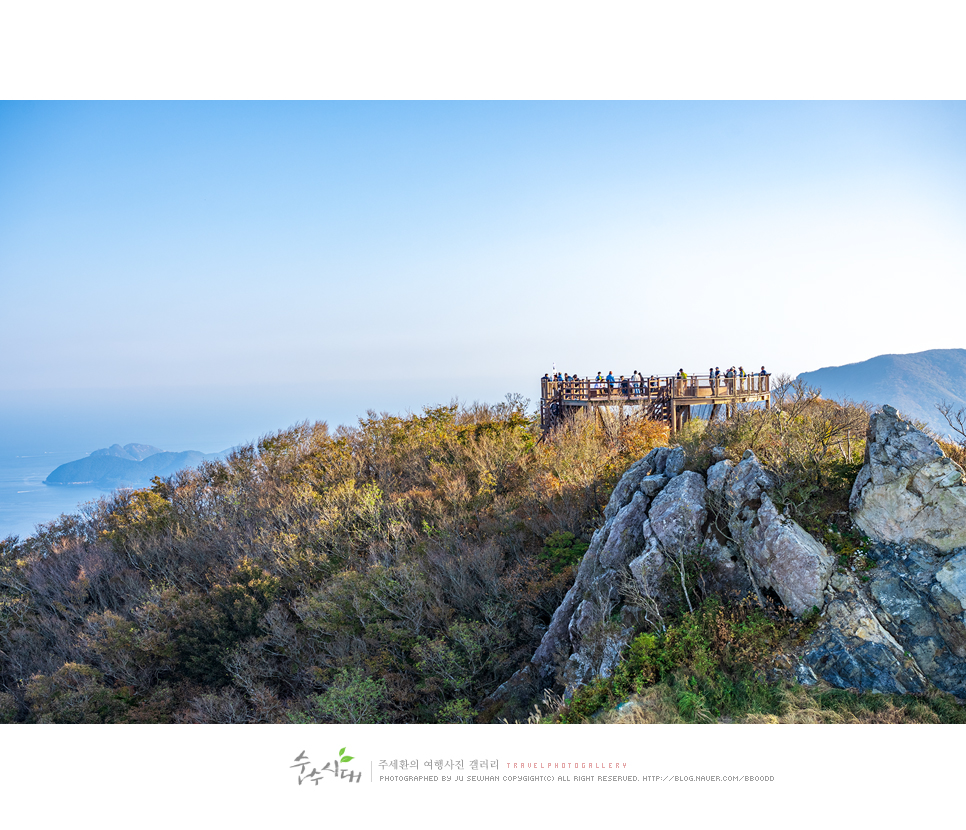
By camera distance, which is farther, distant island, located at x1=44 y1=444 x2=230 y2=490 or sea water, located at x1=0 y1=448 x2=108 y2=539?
distant island, located at x1=44 y1=444 x2=230 y2=490

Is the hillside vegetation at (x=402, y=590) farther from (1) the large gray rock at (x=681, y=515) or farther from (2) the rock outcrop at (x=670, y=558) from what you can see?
(1) the large gray rock at (x=681, y=515)

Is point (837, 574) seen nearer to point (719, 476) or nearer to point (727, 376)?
point (719, 476)

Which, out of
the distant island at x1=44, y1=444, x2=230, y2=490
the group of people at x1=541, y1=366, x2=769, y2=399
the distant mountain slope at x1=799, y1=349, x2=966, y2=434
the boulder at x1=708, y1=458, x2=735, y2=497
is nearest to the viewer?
the boulder at x1=708, y1=458, x2=735, y2=497

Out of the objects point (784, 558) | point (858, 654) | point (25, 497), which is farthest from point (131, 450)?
point (858, 654)

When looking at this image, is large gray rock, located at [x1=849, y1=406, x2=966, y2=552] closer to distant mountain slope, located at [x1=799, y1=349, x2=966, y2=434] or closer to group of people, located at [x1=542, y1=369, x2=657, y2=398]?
group of people, located at [x1=542, y1=369, x2=657, y2=398]

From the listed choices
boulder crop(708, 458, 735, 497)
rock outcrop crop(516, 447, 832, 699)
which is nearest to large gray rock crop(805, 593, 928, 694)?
rock outcrop crop(516, 447, 832, 699)

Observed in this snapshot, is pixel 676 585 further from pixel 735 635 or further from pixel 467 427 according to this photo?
pixel 467 427
